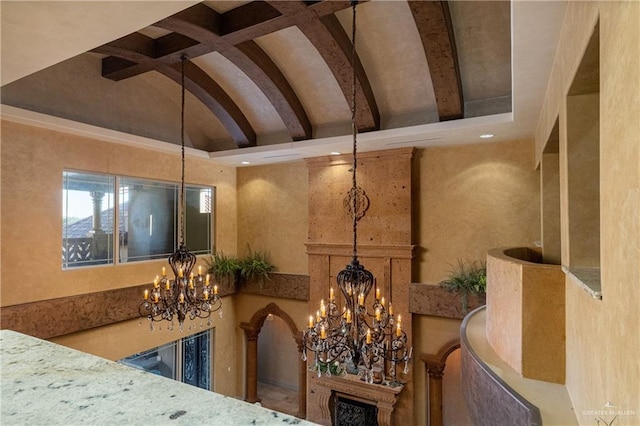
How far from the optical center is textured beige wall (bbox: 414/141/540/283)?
5.60 meters

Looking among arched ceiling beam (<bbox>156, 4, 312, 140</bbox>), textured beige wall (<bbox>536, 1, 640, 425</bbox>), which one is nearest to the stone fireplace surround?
arched ceiling beam (<bbox>156, 4, 312, 140</bbox>)

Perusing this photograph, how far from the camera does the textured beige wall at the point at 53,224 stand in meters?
4.58

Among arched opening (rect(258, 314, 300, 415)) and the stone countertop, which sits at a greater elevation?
the stone countertop

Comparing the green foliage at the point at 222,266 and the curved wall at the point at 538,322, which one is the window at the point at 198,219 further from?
the curved wall at the point at 538,322

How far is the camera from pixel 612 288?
53.4 inches

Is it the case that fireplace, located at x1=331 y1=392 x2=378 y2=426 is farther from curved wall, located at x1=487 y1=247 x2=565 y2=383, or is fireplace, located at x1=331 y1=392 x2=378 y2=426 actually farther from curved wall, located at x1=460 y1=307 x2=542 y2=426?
curved wall, located at x1=487 y1=247 x2=565 y2=383

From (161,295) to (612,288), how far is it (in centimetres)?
493

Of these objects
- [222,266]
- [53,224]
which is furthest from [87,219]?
[222,266]

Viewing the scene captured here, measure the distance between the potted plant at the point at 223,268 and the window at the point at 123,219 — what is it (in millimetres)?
360

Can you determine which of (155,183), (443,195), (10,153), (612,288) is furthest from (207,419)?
(155,183)

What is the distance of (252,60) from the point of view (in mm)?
4859

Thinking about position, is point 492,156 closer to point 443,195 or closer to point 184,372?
point 443,195

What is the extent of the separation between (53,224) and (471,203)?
6626 mm

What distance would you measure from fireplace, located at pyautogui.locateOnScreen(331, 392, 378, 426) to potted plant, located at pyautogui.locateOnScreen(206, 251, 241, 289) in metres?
3.29
